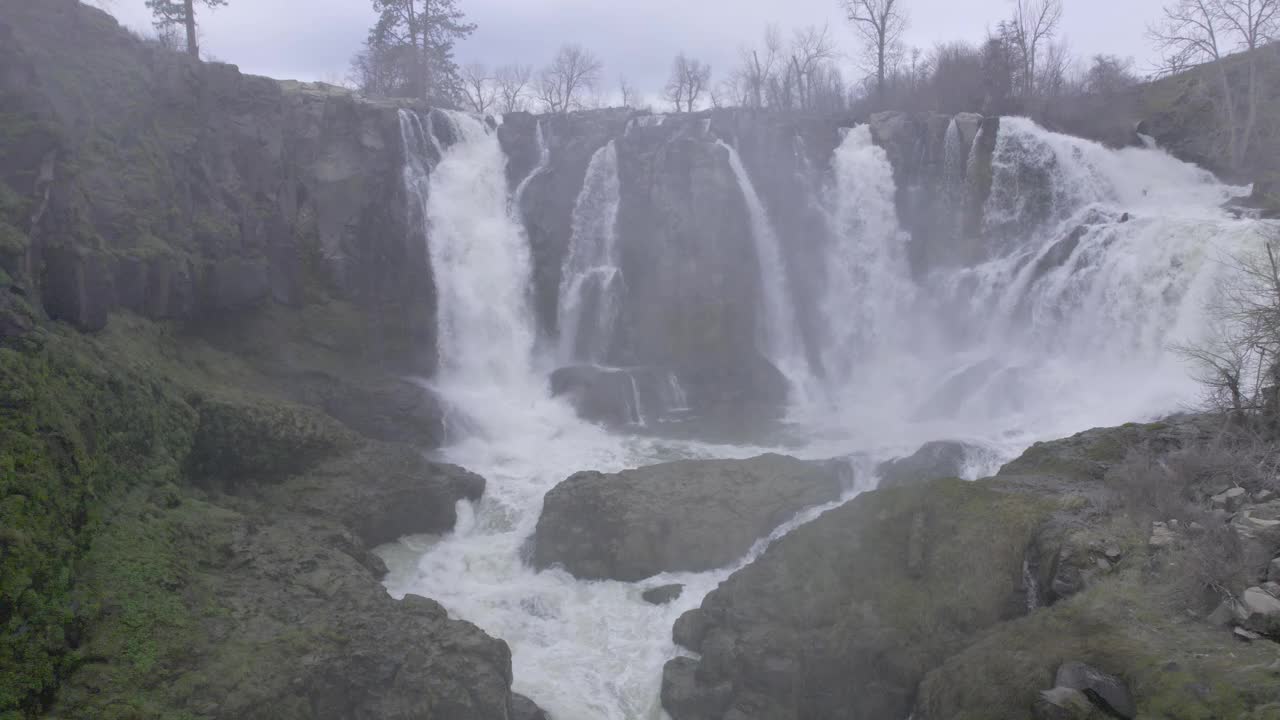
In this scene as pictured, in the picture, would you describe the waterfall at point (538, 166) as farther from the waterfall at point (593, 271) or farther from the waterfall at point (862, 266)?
the waterfall at point (862, 266)

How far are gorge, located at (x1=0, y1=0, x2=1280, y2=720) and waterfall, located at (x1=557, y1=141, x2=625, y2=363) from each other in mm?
100

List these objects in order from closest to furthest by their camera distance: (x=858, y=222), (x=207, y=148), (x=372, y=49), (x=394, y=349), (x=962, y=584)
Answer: (x=962, y=584) → (x=207, y=148) → (x=394, y=349) → (x=858, y=222) → (x=372, y=49)

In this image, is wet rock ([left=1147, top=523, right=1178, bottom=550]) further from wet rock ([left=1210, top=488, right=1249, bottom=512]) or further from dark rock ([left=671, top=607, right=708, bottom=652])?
dark rock ([left=671, top=607, right=708, bottom=652])

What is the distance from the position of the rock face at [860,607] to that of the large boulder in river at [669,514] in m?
2.15

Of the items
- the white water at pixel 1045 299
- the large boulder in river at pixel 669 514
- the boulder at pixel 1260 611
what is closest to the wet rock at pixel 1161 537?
the boulder at pixel 1260 611

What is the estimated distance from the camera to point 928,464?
16047 millimetres

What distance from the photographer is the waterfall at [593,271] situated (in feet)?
82.3

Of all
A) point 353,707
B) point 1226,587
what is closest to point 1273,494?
point 1226,587

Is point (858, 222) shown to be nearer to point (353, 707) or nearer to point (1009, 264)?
point (1009, 264)

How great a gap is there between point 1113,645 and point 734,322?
1797 cm

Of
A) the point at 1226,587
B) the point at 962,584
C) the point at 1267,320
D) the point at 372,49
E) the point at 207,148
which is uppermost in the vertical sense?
the point at 372,49

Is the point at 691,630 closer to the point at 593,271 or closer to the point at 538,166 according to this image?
the point at 593,271

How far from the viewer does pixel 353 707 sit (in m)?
9.69

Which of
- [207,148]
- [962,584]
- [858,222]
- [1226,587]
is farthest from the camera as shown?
[858,222]
